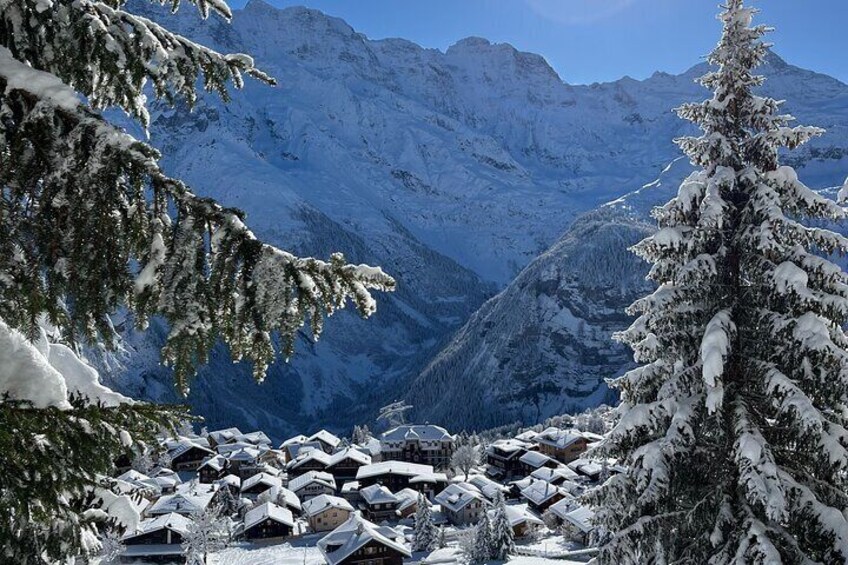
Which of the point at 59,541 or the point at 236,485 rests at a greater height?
the point at 59,541

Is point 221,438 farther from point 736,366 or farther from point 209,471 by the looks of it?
point 736,366

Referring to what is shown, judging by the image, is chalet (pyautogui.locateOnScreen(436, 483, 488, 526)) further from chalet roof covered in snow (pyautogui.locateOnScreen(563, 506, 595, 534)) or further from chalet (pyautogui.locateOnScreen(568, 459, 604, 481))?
chalet (pyautogui.locateOnScreen(568, 459, 604, 481))

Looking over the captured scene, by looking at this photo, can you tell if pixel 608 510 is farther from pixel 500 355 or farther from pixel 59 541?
pixel 500 355

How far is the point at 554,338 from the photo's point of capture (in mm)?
180125

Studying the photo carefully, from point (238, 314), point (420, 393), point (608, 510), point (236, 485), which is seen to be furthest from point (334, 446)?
point (238, 314)

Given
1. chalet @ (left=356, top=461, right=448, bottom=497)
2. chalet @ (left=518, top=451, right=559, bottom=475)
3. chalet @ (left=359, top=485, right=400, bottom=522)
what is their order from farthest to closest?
chalet @ (left=518, top=451, right=559, bottom=475)
chalet @ (left=356, top=461, right=448, bottom=497)
chalet @ (left=359, top=485, right=400, bottom=522)

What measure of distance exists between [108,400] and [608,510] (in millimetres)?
7598

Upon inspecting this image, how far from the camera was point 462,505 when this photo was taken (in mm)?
58438

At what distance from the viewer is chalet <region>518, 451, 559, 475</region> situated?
2916 inches

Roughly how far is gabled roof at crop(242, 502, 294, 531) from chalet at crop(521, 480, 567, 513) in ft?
76.6

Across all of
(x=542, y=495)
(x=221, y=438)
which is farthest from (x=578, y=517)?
(x=221, y=438)

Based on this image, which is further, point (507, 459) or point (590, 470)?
point (507, 459)

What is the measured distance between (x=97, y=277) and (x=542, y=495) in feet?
205

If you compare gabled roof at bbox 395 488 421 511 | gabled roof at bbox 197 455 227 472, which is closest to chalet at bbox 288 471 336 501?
gabled roof at bbox 395 488 421 511
